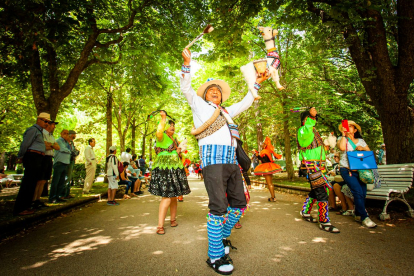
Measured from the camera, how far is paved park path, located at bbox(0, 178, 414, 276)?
8.16 ft

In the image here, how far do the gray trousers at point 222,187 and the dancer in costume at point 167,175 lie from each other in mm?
1609

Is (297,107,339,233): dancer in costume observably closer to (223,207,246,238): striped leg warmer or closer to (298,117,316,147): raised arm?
(298,117,316,147): raised arm

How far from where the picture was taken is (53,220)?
501cm

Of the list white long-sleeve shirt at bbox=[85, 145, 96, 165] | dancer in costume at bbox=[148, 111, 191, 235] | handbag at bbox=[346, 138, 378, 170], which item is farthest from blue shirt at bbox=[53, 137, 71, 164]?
handbag at bbox=[346, 138, 378, 170]

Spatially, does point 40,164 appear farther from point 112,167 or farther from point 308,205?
point 308,205

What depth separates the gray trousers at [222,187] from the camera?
2572 millimetres

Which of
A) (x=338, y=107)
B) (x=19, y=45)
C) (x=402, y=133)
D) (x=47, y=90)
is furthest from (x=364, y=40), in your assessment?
(x=47, y=90)

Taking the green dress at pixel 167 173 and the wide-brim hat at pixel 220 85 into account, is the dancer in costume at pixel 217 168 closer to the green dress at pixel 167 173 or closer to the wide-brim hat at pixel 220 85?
the wide-brim hat at pixel 220 85

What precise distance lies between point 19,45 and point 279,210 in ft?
24.8

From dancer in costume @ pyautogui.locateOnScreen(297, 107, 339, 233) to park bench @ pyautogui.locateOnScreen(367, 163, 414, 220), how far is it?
57.7 inches

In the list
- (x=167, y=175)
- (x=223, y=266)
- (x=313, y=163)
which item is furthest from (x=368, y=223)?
(x=167, y=175)

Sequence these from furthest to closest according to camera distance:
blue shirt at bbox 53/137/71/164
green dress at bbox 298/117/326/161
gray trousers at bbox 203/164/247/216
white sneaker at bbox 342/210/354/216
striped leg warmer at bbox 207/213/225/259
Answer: blue shirt at bbox 53/137/71/164
white sneaker at bbox 342/210/354/216
green dress at bbox 298/117/326/161
gray trousers at bbox 203/164/247/216
striped leg warmer at bbox 207/213/225/259

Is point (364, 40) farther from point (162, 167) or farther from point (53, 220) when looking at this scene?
point (53, 220)

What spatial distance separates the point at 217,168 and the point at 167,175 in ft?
6.22
